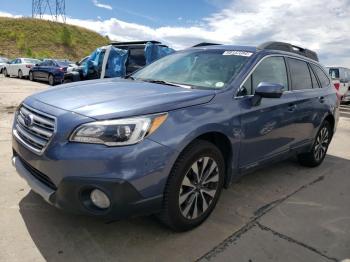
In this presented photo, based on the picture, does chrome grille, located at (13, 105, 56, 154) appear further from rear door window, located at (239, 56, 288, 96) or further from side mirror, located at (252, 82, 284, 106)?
side mirror, located at (252, 82, 284, 106)

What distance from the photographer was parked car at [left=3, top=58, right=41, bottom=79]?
21755 millimetres

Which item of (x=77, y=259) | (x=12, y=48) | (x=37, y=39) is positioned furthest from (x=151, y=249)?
(x=37, y=39)

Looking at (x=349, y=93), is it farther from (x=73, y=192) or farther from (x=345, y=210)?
(x=73, y=192)

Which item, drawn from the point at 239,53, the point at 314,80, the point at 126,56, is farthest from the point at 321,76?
the point at 126,56

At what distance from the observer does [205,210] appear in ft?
10.8

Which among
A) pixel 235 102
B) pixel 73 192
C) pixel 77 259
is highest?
pixel 235 102

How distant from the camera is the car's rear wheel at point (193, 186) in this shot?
9.35ft

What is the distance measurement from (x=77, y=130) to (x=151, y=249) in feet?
3.63

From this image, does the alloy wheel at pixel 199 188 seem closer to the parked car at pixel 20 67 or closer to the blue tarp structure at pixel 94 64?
the blue tarp structure at pixel 94 64

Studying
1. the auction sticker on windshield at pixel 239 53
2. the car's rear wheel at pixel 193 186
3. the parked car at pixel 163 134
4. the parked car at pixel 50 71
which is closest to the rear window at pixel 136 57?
the parked car at pixel 50 71

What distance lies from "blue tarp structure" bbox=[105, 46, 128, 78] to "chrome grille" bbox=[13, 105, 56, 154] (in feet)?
34.3

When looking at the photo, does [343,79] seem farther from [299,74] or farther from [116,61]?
[299,74]

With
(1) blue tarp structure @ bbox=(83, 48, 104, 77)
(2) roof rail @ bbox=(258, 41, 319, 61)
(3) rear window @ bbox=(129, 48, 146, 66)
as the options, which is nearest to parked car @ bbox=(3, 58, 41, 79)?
(1) blue tarp structure @ bbox=(83, 48, 104, 77)

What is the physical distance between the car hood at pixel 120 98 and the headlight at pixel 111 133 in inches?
2.6
